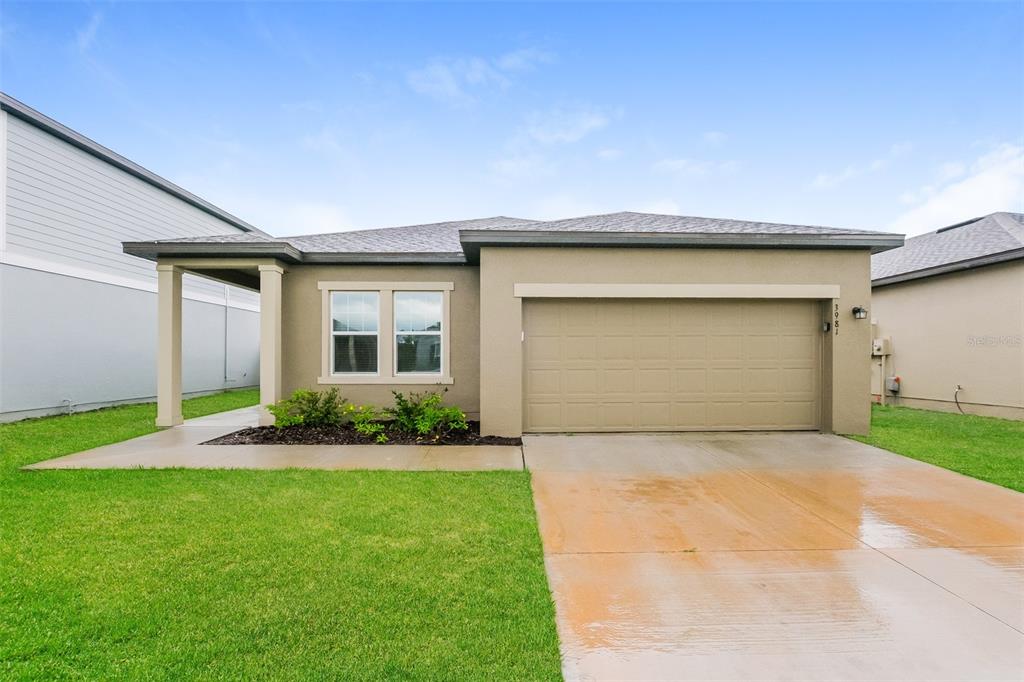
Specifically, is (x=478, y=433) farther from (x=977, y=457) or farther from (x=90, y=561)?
(x=977, y=457)

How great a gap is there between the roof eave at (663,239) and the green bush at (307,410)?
3753mm

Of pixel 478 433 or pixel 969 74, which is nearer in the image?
pixel 478 433

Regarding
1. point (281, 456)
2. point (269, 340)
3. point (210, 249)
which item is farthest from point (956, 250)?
point (210, 249)

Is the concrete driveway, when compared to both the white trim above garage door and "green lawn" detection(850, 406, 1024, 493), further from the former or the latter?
the white trim above garage door

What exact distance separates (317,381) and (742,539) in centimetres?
780

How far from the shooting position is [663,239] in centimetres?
756

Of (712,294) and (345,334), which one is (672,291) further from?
(345,334)

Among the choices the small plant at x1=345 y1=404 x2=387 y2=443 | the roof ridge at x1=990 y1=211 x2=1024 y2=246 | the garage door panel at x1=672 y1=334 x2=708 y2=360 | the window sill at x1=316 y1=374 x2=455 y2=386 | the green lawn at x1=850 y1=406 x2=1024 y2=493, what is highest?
the roof ridge at x1=990 y1=211 x2=1024 y2=246

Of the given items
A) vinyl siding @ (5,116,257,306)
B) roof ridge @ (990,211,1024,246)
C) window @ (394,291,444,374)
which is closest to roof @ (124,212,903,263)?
window @ (394,291,444,374)

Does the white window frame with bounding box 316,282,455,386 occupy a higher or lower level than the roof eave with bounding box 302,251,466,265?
lower

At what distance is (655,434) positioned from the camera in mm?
7895

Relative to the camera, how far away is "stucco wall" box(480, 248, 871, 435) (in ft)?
24.9

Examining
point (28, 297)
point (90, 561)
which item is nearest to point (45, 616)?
point (90, 561)

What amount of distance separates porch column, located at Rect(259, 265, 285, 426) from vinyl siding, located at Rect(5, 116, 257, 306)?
237 inches
